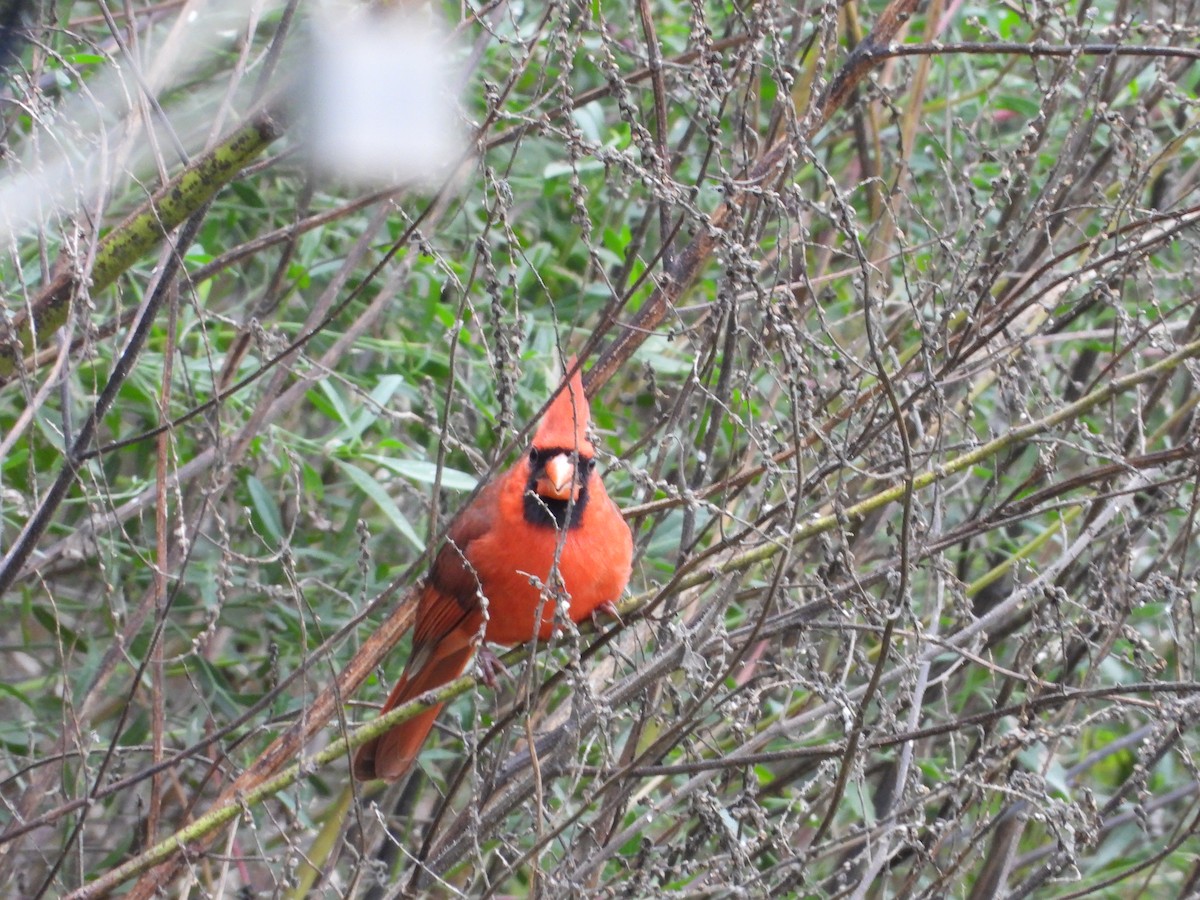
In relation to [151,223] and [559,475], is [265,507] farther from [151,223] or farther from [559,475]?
[151,223]

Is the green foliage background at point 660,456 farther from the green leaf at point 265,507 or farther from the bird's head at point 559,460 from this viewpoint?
the bird's head at point 559,460

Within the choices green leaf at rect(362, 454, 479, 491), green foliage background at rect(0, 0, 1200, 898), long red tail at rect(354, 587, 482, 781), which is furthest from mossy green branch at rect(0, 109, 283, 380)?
long red tail at rect(354, 587, 482, 781)

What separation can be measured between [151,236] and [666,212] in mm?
687

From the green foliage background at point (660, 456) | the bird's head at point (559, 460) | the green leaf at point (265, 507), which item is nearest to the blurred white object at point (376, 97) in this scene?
the green foliage background at point (660, 456)

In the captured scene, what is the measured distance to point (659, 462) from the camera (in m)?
1.88

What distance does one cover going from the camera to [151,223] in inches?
70.1

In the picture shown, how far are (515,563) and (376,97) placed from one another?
932 millimetres

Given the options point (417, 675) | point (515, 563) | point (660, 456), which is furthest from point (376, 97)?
point (417, 675)

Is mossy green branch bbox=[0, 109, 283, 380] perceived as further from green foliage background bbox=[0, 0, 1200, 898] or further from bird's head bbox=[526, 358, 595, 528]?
bird's head bbox=[526, 358, 595, 528]

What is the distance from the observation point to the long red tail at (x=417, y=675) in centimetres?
247

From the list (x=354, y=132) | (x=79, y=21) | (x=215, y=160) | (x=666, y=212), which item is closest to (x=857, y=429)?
(x=666, y=212)

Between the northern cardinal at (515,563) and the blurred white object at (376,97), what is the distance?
0.49 metres

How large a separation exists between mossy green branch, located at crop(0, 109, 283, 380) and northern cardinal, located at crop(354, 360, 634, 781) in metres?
0.69

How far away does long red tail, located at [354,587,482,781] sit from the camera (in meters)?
2.47
